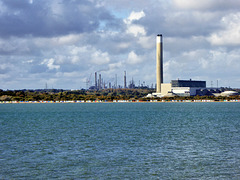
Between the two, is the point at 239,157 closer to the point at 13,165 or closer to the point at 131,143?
the point at 131,143

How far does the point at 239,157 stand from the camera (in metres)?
36.6

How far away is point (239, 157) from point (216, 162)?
3440 mm

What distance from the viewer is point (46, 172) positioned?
102ft

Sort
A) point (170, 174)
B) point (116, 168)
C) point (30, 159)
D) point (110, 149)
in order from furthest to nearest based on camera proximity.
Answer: point (110, 149)
point (30, 159)
point (116, 168)
point (170, 174)

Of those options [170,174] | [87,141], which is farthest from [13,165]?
[87,141]

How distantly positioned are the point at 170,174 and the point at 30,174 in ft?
38.5

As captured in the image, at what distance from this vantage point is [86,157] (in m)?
38.0

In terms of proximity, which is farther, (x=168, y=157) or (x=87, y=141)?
(x=87, y=141)

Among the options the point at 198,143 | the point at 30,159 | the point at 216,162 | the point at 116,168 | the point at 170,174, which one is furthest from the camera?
the point at 198,143

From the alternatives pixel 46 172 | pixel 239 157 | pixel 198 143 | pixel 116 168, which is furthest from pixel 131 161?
pixel 198 143

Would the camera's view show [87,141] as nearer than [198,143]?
No

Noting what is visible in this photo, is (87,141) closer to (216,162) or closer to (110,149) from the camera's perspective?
(110,149)

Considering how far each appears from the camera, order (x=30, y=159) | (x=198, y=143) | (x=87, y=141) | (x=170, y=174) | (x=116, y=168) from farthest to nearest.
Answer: (x=87, y=141)
(x=198, y=143)
(x=30, y=159)
(x=116, y=168)
(x=170, y=174)

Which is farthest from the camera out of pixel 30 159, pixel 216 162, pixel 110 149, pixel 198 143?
pixel 198 143
